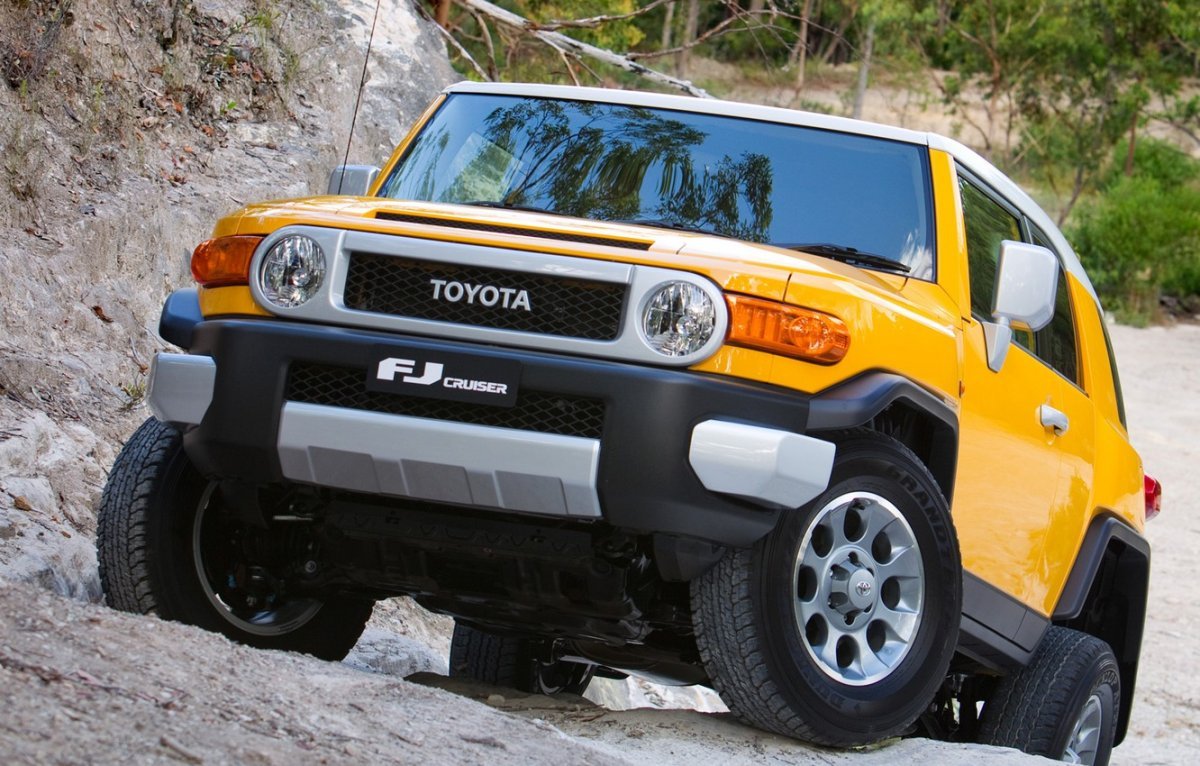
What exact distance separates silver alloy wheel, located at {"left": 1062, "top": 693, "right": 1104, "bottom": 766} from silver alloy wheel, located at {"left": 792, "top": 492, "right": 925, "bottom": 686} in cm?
150

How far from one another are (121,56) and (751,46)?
42781 millimetres

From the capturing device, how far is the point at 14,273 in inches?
320

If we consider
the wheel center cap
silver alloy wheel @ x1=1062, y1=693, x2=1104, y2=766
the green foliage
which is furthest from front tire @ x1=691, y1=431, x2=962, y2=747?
the green foliage

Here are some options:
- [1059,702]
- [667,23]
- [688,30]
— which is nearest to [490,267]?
[1059,702]

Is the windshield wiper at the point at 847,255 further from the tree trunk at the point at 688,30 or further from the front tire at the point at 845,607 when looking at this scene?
the tree trunk at the point at 688,30

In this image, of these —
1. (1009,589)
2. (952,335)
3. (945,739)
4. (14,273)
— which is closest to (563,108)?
(952,335)

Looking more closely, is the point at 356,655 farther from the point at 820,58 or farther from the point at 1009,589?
the point at 820,58

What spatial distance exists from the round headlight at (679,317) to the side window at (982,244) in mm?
1441

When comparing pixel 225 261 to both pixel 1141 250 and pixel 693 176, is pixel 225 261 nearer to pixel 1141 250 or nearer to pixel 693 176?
pixel 693 176

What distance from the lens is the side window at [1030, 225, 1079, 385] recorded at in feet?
18.7

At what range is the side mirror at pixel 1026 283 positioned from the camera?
4.73 metres

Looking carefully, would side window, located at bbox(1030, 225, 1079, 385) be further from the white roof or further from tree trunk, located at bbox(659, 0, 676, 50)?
tree trunk, located at bbox(659, 0, 676, 50)

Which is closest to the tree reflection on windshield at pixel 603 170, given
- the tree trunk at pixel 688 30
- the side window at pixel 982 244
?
the side window at pixel 982 244

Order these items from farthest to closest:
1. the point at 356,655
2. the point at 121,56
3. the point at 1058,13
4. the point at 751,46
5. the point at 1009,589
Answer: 1. the point at 751,46
2. the point at 1058,13
3. the point at 121,56
4. the point at 356,655
5. the point at 1009,589
